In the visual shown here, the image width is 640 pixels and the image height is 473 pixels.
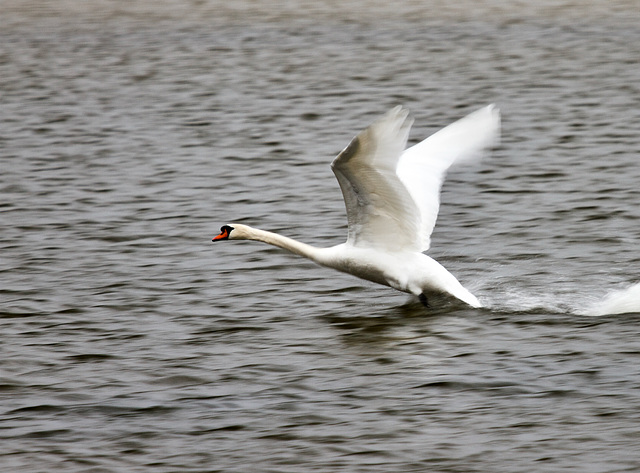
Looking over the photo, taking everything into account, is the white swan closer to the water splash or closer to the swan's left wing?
the swan's left wing

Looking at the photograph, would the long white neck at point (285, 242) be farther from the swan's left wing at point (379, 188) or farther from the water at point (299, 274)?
the water at point (299, 274)

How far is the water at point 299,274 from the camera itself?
7965 mm

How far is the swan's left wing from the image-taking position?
348 inches

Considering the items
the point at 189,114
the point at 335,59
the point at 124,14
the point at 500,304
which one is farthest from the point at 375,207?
the point at 124,14

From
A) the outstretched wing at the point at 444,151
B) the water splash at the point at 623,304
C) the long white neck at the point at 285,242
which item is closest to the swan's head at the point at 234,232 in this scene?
the long white neck at the point at 285,242

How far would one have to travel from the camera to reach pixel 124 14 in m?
28.3

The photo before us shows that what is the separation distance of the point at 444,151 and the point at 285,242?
5.47ft

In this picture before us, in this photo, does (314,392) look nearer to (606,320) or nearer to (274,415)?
(274,415)

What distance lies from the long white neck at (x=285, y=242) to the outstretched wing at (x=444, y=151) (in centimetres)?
104

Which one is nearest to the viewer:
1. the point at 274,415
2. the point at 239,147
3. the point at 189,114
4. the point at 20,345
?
the point at 274,415

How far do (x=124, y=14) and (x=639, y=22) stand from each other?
35.9ft

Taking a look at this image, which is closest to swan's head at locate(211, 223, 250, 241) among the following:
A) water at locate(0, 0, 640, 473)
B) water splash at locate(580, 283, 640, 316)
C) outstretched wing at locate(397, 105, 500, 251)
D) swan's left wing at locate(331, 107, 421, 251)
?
water at locate(0, 0, 640, 473)

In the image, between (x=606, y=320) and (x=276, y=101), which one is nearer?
(x=606, y=320)

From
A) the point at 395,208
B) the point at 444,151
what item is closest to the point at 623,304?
the point at 395,208
